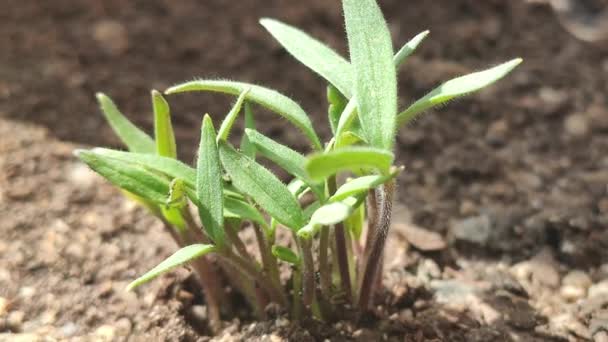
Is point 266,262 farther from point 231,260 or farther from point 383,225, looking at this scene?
point 383,225

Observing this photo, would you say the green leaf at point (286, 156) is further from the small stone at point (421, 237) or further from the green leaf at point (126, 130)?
the small stone at point (421, 237)

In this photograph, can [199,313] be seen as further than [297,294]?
Yes

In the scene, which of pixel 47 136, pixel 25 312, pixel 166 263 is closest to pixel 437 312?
pixel 166 263

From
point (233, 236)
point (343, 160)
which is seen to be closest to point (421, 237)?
point (233, 236)

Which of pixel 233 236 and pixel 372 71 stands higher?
pixel 372 71

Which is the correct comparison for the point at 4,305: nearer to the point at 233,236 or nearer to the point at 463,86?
the point at 233,236

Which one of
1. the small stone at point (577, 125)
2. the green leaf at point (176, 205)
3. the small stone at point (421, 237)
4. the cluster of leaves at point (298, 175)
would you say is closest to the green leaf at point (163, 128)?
the cluster of leaves at point (298, 175)
